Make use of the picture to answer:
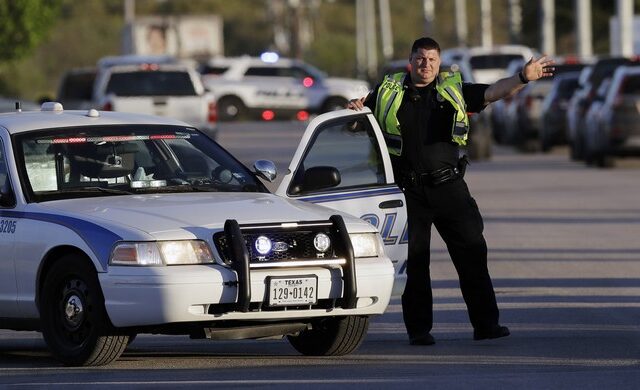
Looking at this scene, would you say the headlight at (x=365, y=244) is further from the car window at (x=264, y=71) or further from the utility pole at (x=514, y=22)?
the utility pole at (x=514, y=22)

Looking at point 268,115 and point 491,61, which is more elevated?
point 491,61

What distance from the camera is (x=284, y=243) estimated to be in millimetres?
9648

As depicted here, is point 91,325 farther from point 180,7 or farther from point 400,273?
point 180,7

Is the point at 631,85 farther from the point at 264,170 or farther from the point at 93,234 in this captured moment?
the point at 93,234

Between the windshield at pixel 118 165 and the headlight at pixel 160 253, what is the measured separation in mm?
1038

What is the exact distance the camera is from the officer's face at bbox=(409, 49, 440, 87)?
10789 mm

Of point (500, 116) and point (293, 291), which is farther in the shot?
point (500, 116)

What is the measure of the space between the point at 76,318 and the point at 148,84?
23.0 m

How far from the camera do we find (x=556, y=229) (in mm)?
19531

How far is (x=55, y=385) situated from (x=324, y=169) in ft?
7.36

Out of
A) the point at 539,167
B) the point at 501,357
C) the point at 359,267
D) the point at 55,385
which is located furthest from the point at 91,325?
the point at 539,167

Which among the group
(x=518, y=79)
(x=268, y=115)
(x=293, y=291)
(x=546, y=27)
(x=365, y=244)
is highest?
(x=518, y=79)

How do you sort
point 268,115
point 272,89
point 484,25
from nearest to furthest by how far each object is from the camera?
1. point 268,115
2. point 272,89
3. point 484,25

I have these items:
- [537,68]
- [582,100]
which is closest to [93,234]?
[537,68]
